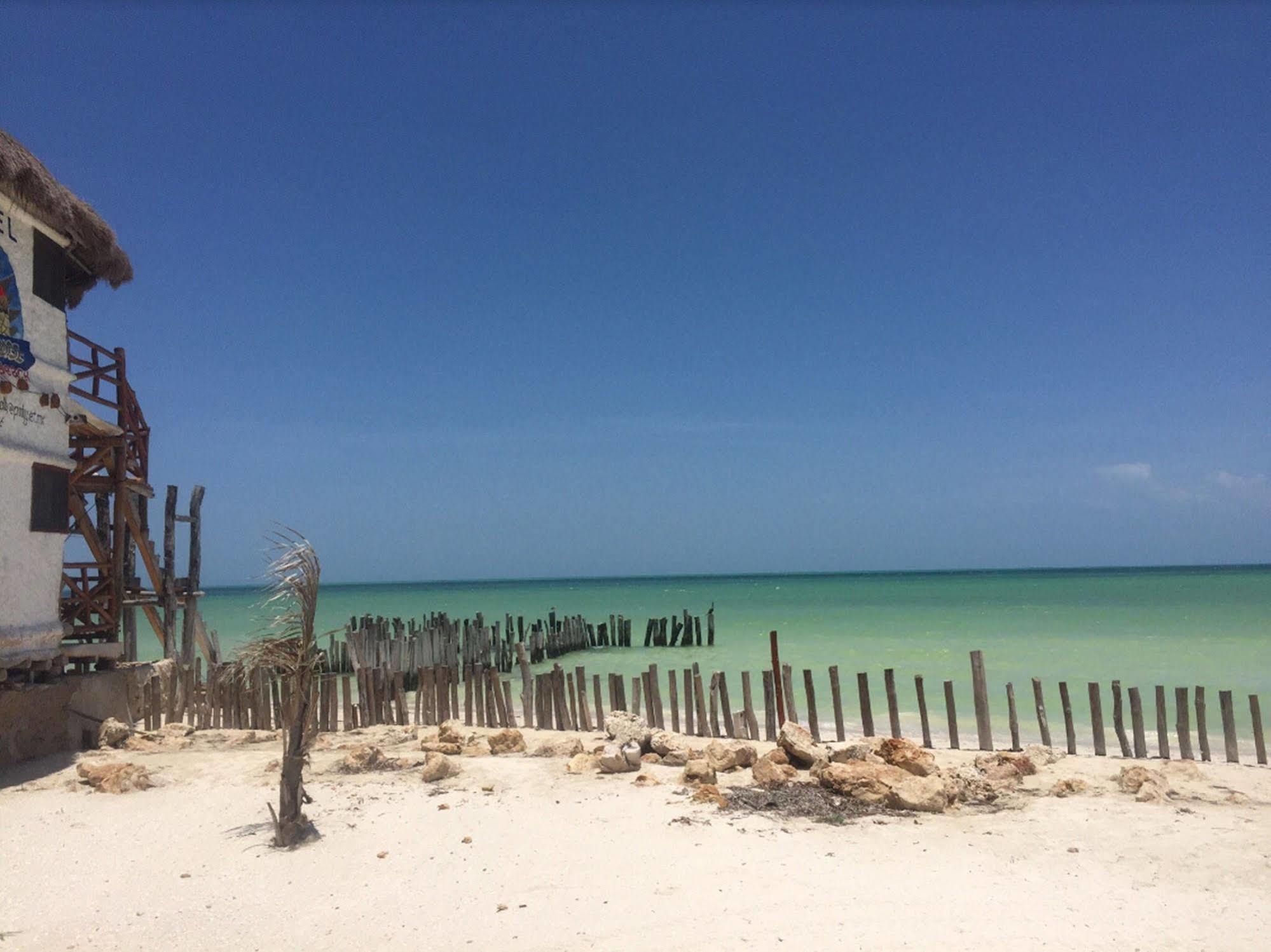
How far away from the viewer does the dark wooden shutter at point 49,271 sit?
10219 millimetres

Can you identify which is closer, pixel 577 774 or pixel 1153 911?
pixel 1153 911

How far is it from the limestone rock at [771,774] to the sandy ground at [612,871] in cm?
82

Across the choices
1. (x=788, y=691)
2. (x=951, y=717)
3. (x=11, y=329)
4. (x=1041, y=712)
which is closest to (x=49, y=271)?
(x=11, y=329)

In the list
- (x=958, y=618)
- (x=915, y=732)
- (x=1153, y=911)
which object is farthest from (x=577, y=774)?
(x=958, y=618)

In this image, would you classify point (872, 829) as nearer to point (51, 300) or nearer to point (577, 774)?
point (577, 774)

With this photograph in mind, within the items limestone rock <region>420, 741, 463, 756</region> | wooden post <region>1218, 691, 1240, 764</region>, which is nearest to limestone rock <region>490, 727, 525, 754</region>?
limestone rock <region>420, 741, 463, 756</region>

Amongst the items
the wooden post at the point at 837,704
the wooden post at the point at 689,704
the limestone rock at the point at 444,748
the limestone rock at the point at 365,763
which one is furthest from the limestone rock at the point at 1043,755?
the limestone rock at the point at 365,763

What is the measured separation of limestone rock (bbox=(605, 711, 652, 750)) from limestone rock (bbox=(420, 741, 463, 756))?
5.74 ft

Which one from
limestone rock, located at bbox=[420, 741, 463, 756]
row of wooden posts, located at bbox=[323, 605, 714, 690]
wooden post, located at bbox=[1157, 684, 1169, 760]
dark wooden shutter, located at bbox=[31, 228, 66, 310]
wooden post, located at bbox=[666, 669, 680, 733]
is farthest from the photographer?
row of wooden posts, located at bbox=[323, 605, 714, 690]

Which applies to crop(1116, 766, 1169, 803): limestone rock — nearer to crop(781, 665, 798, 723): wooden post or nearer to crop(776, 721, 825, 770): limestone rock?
crop(776, 721, 825, 770): limestone rock

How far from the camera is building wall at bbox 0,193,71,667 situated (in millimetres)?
9469

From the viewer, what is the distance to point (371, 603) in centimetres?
6506

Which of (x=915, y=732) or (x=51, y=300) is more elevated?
(x=51, y=300)

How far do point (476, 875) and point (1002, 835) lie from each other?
4.01m
